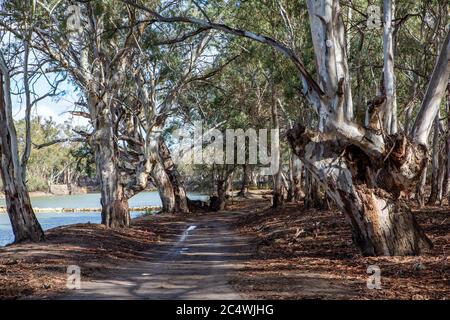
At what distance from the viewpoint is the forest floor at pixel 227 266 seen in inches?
245

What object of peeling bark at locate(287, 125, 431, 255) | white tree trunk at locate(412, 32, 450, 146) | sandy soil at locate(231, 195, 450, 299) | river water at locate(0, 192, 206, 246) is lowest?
river water at locate(0, 192, 206, 246)

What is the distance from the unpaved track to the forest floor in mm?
12

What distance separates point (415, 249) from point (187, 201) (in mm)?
21220

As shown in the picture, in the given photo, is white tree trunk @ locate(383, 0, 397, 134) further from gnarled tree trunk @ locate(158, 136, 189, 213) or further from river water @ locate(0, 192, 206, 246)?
gnarled tree trunk @ locate(158, 136, 189, 213)

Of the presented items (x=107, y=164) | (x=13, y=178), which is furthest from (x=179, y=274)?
(x=107, y=164)

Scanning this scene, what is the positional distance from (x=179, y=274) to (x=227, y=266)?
3.31 ft

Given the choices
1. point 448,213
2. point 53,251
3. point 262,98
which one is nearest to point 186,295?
point 53,251

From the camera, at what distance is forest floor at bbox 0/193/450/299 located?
6.22 meters

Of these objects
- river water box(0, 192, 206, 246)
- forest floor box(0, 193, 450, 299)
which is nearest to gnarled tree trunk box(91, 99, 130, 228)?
forest floor box(0, 193, 450, 299)

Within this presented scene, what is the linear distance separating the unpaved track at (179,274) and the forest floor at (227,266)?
12 mm

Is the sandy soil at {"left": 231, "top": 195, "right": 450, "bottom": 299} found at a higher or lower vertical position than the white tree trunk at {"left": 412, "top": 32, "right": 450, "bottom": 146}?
lower

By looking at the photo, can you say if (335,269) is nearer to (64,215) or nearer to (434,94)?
(434,94)

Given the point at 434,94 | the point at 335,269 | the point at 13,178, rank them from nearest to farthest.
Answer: the point at 335,269 → the point at 434,94 → the point at 13,178

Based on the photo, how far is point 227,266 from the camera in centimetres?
872
